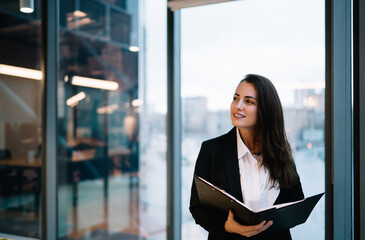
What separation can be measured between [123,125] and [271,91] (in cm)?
281

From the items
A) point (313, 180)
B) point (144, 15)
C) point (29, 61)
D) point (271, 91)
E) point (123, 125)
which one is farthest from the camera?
point (123, 125)

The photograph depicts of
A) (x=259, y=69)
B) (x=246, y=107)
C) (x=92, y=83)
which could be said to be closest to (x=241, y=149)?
(x=246, y=107)

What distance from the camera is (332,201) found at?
1702mm

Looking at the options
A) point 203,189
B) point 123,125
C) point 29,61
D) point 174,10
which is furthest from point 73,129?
point 203,189

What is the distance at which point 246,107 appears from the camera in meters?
1.48

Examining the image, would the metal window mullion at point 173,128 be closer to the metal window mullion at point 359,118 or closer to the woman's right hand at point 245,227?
the woman's right hand at point 245,227

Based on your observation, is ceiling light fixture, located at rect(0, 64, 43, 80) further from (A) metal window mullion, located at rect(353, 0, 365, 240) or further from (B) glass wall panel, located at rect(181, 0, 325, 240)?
(A) metal window mullion, located at rect(353, 0, 365, 240)

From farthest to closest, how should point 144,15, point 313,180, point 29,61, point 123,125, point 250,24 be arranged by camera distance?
point 123,125
point 29,61
point 144,15
point 250,24
point 313,180

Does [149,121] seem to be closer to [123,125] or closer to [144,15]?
[123,125]

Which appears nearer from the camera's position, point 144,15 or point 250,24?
point 250,24

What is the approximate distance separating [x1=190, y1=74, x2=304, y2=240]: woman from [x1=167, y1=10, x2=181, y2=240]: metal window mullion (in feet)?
2.41

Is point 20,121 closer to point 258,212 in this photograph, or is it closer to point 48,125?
point 48,125

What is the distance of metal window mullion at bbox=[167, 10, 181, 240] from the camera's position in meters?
2.24

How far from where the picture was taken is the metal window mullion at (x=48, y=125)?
2670 millimetres
